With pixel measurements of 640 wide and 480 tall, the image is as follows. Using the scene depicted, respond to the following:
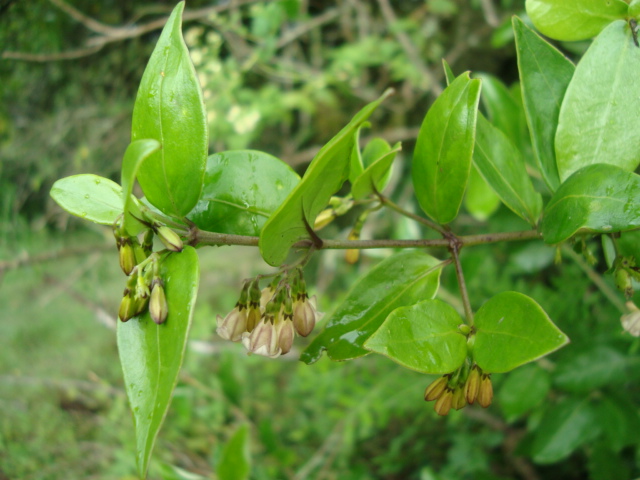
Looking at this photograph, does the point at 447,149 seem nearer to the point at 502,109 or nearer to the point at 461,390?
the point at 461,390

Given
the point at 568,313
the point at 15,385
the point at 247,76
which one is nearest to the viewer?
the point at 568,313

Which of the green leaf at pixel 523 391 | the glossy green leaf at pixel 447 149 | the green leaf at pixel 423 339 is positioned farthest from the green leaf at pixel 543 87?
the green leaf at pixel 523 391

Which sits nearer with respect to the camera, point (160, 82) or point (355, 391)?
point (160, 82)

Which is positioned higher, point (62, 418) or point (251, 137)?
point (251, 137)

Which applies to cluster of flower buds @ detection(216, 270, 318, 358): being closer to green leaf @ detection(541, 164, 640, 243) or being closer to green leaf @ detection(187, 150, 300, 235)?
green leaf @ detection(187, 150, 300, 235)

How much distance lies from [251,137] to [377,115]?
2.49 ft

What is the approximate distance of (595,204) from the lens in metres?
0.53

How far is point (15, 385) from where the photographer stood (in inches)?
95.2

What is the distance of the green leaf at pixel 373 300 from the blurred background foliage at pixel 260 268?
21.2 inches

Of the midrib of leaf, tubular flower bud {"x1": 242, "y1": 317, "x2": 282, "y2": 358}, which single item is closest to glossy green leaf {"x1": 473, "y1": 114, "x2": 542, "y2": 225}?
the midrib of leaf

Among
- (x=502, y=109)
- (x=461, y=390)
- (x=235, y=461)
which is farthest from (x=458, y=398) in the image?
(x=502, y=109)

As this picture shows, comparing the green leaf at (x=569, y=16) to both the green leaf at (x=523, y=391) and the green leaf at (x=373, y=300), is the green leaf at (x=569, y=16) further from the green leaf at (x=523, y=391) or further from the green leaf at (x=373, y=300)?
the green leaf at (x=523, y=391)

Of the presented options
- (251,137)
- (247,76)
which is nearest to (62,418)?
(251,137)

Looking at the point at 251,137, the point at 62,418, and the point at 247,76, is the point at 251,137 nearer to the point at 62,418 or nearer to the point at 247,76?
the point at 247,76
